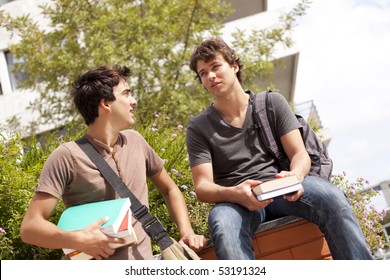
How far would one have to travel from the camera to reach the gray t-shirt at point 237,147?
3584mm

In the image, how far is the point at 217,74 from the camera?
3.73m

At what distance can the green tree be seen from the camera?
11.2m

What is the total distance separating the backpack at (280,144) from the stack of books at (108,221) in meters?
1.04

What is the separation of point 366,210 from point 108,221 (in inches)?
128

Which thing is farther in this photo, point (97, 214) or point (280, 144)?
point (280, 144)

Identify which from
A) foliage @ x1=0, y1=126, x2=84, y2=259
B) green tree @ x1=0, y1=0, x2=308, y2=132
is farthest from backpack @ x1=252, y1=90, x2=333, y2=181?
green tree @ x1=0, y1=0, x2=308, y2=132

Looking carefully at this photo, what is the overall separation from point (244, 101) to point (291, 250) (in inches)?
38.6

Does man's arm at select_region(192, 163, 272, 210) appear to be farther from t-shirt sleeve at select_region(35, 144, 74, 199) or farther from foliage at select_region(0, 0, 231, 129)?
foliage at select_region(0, 0, 231, 129)

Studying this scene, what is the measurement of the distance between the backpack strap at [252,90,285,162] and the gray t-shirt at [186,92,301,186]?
3cm

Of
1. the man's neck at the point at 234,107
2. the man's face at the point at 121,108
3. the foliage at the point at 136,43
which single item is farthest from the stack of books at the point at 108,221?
the foliage at the point at 136,43

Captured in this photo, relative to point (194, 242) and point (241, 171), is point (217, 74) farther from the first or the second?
point (194, 242)

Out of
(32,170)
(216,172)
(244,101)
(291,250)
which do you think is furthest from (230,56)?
(32,170)

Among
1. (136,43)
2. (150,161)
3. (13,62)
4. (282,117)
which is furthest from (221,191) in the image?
(13,62)
